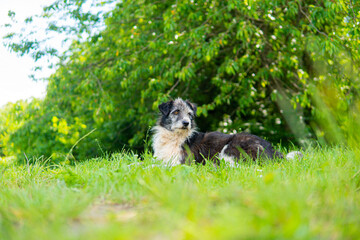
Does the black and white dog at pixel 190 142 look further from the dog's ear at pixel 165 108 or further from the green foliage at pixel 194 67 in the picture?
the green foliage at pixel 194 67

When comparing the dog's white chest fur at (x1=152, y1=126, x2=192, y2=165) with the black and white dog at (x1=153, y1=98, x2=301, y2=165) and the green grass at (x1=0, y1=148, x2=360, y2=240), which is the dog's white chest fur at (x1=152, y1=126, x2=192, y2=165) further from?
the green grass at (x1=0, y1=148, x2=360, y2=240)

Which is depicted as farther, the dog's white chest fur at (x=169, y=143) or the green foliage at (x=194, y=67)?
the green foliage at (x=194, y=67)

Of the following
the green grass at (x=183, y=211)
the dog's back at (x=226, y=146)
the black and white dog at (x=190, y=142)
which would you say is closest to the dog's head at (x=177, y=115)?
the black and white dog at (x=190, y=142)

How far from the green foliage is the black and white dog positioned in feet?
4.48

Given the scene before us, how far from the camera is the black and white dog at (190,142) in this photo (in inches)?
209

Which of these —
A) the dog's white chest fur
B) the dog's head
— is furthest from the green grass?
the dog's head

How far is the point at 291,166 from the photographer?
12.9ft

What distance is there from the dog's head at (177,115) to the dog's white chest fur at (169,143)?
0.09m

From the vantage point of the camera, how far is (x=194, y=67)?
25.2 feet

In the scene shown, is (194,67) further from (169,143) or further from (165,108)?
(169,143)

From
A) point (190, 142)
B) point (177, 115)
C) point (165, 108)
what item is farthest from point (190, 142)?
point (165, 108)

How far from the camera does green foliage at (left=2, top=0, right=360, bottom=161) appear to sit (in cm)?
723

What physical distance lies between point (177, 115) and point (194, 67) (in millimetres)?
2167

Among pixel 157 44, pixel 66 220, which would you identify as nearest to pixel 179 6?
pixel 157 44
